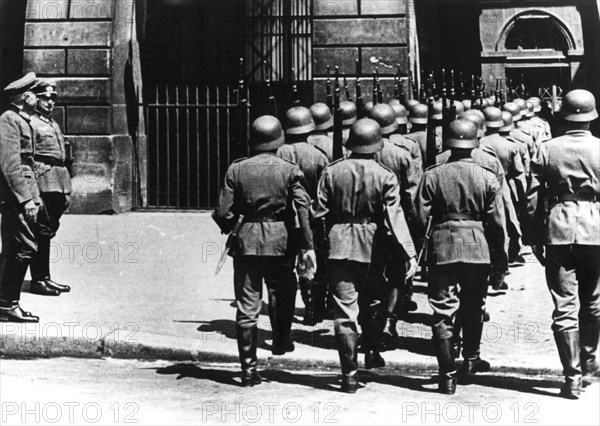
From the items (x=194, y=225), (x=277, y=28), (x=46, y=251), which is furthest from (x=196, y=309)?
(x=277, y=28)

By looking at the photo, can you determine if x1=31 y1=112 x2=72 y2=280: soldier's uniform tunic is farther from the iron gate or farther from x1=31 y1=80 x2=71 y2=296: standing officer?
the iron gate

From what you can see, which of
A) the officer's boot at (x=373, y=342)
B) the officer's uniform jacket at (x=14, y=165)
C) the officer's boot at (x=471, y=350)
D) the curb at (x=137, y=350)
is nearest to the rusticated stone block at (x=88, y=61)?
the officer's uniform jacket at (x=14, y=165)

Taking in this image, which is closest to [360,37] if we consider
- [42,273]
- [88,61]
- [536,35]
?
[88,61]

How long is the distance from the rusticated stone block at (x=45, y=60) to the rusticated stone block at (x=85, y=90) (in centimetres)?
23

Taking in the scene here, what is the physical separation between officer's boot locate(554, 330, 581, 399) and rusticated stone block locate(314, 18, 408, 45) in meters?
8.45

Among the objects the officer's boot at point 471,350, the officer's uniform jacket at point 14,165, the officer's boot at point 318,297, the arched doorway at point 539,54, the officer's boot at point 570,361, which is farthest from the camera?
the arched doorway at point 539,54

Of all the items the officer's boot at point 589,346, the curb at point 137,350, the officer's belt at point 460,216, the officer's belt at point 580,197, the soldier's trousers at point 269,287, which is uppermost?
the officer's belt at point 580,197

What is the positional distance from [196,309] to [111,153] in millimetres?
5840

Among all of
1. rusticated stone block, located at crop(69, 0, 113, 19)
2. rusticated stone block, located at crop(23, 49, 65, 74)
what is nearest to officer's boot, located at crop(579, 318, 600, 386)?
rusticated stone block, located at crop(69, 0, 113, 19)

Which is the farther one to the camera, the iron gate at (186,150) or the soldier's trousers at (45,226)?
the iron gate at (186,150)

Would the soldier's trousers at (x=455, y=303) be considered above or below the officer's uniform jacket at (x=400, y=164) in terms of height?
below

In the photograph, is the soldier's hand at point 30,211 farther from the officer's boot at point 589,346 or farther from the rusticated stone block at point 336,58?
the rusticated stone block at point 336,58

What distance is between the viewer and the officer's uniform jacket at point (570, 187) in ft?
22.0

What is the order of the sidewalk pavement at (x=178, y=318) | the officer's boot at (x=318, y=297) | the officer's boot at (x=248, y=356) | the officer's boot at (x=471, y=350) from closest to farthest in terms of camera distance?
the officer's boot at (x=248, y=356) → the officer's boot at (x=471, y=350) → the sidewalk pavement at (x=178, y=318) → the officer's boot at (x=318, y=297)
